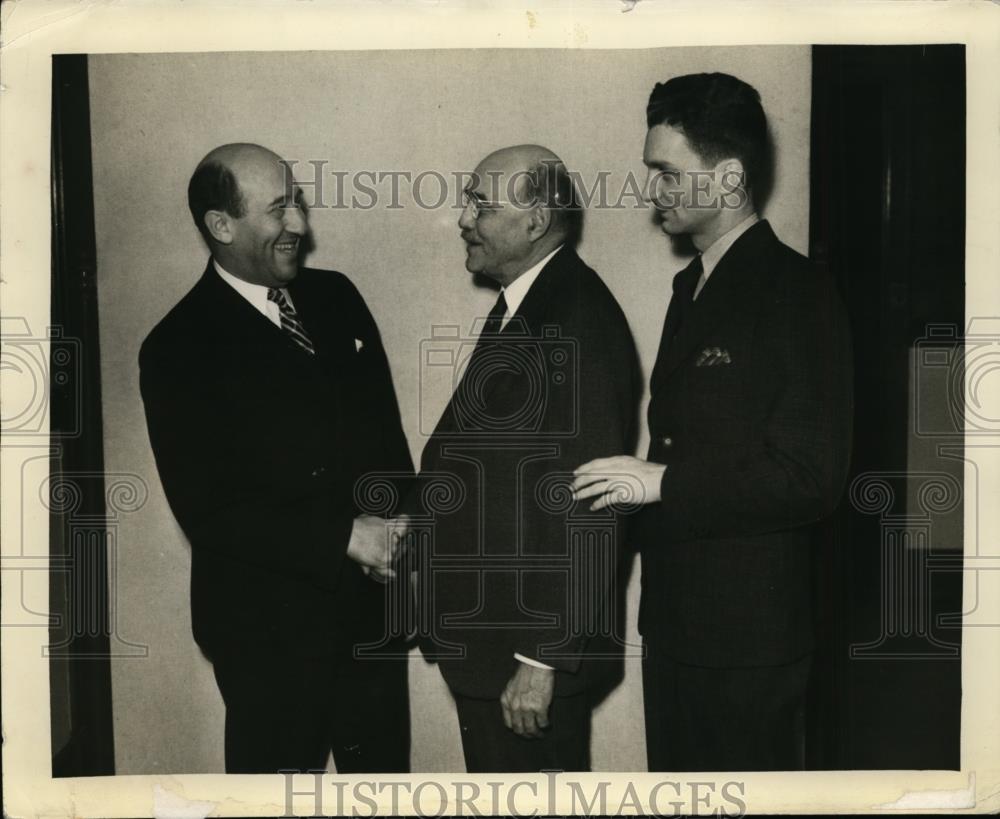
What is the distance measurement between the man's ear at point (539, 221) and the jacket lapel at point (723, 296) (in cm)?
37

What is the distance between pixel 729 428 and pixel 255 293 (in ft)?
3.64

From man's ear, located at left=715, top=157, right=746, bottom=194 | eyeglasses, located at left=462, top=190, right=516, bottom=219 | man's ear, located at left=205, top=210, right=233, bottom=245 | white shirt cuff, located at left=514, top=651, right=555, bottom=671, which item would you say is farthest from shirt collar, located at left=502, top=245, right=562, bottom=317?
white shirt cuff, located at left=514, top=651, right=555, bottom=671

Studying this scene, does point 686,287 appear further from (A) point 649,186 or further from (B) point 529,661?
(B) point 529,661

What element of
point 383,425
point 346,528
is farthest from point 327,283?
point 346,528

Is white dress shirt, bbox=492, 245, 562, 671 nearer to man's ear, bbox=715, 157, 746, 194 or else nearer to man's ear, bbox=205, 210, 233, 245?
man's ear, bbox=715, 157, 746, 194

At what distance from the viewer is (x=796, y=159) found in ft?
7.84

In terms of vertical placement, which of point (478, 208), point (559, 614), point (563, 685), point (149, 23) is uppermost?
point (149, 23)

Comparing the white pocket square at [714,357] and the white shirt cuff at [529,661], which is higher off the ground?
the white pocket square at [714,357]

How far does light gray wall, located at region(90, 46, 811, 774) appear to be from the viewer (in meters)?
2.38

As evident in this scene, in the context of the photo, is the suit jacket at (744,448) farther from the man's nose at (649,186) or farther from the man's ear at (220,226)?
the man's ear at (220,226)

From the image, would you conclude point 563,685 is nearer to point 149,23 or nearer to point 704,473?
point 704,473

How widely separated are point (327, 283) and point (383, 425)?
0.35 meters

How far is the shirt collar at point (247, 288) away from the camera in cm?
239

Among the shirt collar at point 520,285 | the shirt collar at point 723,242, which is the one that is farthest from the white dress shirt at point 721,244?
the shirt collar at point 520,285
